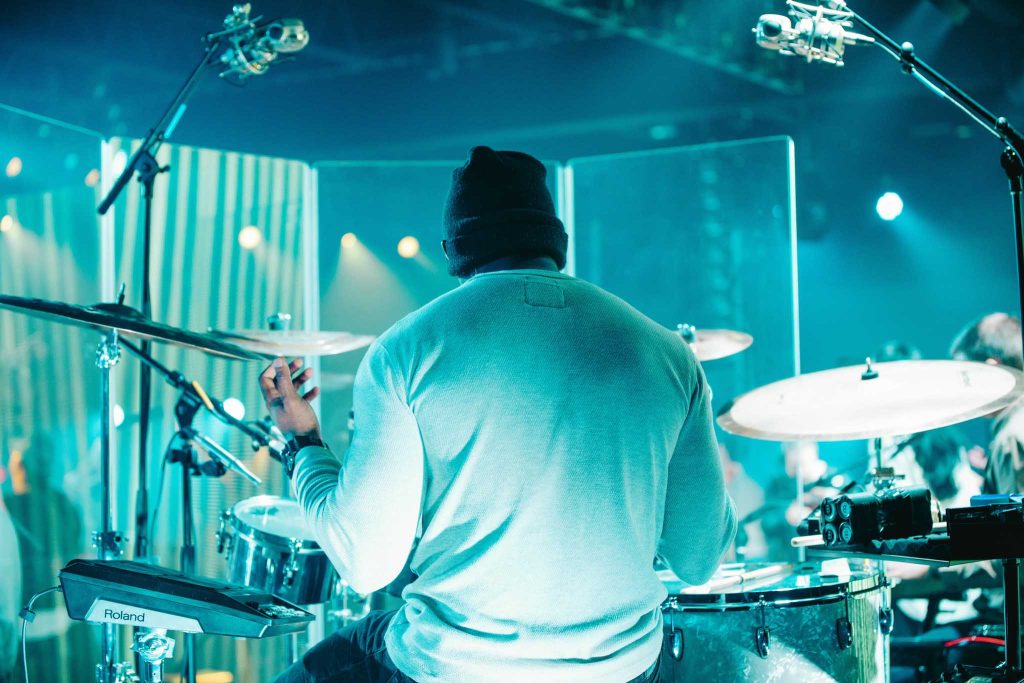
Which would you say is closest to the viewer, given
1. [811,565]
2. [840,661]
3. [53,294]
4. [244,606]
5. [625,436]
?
[625,436]

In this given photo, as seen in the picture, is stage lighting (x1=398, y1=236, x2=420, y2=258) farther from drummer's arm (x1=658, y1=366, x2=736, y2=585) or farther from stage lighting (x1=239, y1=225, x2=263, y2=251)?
drummer's arm (x1=658, y1=366, x2=736, y2=585)

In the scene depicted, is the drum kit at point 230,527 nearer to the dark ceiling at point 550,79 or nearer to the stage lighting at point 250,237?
the stage lighting at point 250,237

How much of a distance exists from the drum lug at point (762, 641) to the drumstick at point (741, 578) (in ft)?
0.44

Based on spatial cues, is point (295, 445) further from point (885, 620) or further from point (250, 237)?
point (250, 237)

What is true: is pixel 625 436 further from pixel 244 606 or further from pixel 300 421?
pixel 244 606

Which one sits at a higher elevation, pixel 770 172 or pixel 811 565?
pixel 770 172

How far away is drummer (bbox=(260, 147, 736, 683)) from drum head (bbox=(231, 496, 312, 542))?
1421 mm

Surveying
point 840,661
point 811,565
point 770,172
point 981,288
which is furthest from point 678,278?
point 840,661

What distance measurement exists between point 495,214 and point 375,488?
0.46m

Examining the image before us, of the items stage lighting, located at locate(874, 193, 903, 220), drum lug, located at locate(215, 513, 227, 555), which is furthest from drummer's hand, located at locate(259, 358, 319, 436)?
stage lighting, located at locate(874, 193, 903, 220)

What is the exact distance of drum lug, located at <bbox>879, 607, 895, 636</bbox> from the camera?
261cm

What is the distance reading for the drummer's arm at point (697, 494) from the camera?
1528 millimetres

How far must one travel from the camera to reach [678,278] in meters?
4.49

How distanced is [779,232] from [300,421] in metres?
3.30
